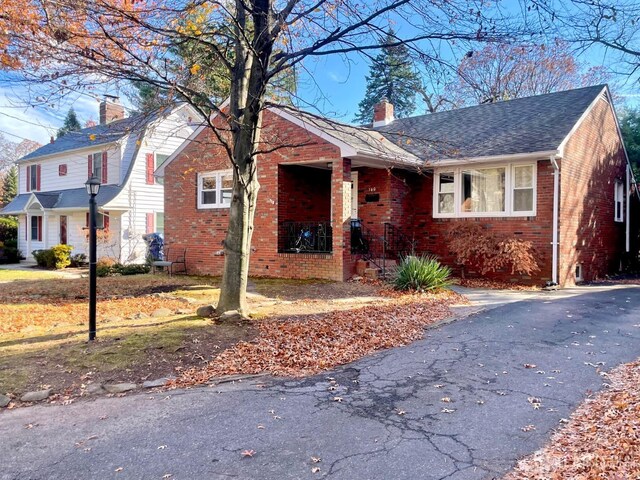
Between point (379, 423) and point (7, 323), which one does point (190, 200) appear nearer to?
point (7, 323)

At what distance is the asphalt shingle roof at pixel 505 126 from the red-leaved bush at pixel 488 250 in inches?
83.8

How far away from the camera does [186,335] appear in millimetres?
6652

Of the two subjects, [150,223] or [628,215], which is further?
[150,223]

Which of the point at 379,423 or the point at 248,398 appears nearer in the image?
the point at 379,423

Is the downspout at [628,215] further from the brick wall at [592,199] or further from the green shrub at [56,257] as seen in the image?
the green shrub at [56,257]

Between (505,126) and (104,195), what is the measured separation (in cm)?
1674

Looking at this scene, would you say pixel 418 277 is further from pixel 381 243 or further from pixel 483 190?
pixel 483 190

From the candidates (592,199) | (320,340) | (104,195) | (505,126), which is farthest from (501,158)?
(104,195)

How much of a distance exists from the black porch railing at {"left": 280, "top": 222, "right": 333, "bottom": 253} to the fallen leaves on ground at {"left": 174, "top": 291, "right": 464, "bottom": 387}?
4.75 metres

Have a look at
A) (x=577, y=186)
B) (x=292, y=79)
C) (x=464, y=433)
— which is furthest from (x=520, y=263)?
(x=464, y=433)

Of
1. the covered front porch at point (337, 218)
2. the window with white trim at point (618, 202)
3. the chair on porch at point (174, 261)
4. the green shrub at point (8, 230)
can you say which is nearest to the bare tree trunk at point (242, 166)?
the covered front porch at point (337, 218)

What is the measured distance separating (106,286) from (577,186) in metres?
13.6

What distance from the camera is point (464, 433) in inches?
145

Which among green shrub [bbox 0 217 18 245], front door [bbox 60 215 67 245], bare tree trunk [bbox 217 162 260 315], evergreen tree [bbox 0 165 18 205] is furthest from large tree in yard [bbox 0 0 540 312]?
evergreen tree [bbox 0 165 18 205]
